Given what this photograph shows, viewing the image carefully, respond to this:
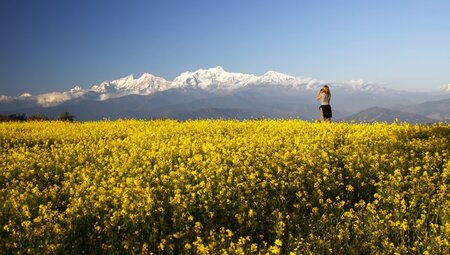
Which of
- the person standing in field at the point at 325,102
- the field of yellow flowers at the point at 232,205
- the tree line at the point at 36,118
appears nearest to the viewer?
the field of yellow flowers at the point at 232,205

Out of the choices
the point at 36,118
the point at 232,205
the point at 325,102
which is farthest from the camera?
the point at 36,118

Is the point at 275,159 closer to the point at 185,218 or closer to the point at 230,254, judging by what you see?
the point at 185,218

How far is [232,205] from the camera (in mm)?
8133

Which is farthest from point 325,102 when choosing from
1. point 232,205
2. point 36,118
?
point 36,118

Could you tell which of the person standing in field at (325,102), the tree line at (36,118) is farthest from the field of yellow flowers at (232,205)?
the tree line at (36,118)

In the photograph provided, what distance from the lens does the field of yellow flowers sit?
652 cm

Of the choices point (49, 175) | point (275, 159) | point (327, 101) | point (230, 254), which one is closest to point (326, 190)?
point (275, 159)

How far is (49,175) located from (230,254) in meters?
7.54

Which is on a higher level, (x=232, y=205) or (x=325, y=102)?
(x=325, y=102)

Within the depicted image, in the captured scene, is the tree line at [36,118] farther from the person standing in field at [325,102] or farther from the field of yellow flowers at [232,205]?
Answer: the field of yellow flowers at [232,205]

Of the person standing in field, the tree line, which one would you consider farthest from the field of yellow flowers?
the tree line

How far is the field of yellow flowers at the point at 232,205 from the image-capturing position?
6520 millimetres

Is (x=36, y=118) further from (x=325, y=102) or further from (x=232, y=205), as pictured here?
(x=232, y=205)

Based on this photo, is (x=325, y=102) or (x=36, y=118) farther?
(x=36, y=118)
